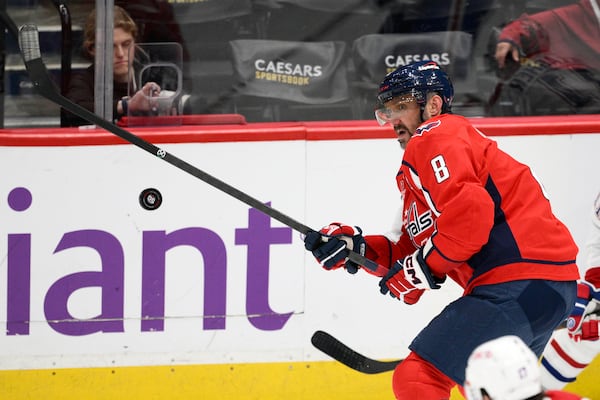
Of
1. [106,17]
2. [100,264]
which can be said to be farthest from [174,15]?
[100,264]

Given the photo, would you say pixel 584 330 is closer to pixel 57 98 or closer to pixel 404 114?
pixel 404 114

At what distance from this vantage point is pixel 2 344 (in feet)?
12.2

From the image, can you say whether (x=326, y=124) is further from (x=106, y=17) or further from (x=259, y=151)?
(x=106, y=17)

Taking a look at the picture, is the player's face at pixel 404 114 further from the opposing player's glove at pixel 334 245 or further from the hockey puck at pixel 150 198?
the hockey puck at pixel 150 198

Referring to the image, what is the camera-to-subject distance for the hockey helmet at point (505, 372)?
6.85ft

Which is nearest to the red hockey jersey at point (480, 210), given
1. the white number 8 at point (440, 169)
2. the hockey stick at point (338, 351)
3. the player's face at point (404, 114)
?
the white number 8 at point (440, 169)

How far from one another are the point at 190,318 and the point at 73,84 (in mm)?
827

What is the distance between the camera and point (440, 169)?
9.20ft

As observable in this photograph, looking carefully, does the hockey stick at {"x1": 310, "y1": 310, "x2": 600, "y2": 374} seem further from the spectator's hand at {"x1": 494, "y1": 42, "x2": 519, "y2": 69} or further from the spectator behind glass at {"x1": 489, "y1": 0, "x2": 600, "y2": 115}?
the spectator's hand at {"x1": 494, "y1": 42, "x2": 519, "y2": 69}

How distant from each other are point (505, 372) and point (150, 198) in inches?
73.1

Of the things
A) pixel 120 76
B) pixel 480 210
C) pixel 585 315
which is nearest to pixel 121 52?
pixel 120 76

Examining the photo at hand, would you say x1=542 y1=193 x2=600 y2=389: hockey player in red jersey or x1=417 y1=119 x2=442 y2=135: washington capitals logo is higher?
x1=417 y1=119 x2=442 y2=135: washington capitals logo

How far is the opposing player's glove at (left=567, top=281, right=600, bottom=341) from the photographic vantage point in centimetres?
373

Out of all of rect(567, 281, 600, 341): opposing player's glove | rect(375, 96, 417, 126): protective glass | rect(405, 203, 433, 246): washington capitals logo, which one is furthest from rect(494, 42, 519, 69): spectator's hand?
rect(405, 203, 433, 246): washington capitals logo
